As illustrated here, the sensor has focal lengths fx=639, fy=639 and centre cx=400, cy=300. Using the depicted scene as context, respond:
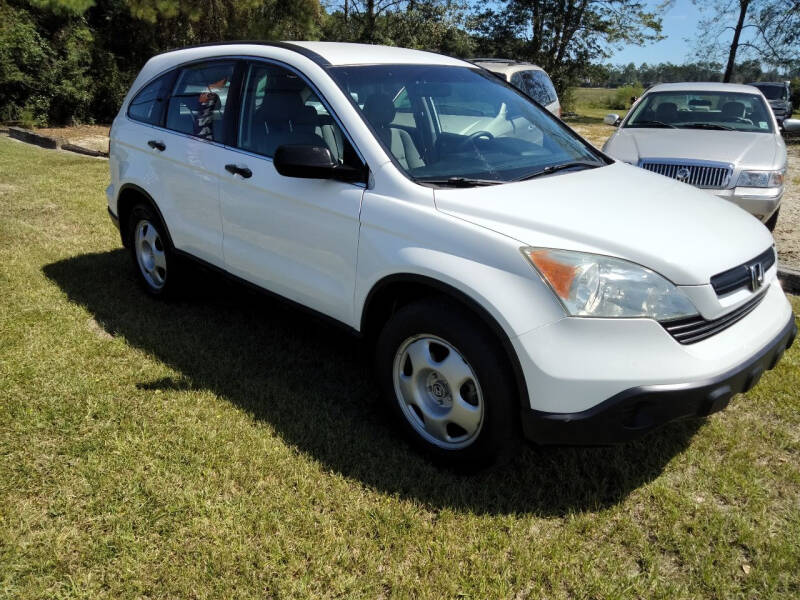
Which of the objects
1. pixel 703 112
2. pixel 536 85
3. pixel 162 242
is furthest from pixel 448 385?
pixel 536 85

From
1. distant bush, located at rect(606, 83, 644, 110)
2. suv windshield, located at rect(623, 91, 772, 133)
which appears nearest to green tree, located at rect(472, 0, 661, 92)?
distant bush, located at rect(606, 83, 644, 110)

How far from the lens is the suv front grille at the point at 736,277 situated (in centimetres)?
258

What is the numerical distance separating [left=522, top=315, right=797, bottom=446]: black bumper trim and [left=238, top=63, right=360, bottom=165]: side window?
156cm

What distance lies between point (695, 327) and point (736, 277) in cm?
38

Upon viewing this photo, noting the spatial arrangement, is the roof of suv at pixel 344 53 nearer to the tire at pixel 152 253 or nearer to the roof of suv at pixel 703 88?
the tire at pixel 152 253

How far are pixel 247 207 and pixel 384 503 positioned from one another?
1836 mm

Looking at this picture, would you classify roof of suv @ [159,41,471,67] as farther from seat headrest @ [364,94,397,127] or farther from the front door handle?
the front door handle

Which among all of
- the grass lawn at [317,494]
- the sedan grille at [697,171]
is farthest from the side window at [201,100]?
the sedan grille at [697,171]

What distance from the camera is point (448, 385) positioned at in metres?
2.82

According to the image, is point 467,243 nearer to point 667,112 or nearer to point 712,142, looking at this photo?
point 712,142

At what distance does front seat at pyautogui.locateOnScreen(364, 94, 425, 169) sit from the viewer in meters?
3.07

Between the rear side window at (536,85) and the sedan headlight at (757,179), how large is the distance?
173 inches

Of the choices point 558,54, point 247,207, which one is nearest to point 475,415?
point 247,207

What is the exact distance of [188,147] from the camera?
4074mm
